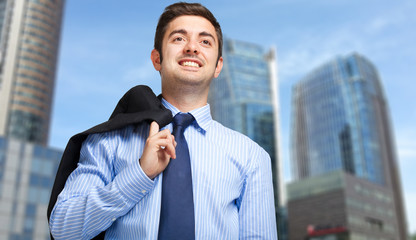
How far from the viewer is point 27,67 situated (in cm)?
10394

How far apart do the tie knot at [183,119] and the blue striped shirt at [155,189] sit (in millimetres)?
49

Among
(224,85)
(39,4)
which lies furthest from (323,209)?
(39,4)

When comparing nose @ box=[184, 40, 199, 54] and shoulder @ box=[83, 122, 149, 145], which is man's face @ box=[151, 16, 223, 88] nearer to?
nose @ box=[184, 40, 199, 54]

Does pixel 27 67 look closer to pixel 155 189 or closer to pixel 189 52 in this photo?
pixel 189 52

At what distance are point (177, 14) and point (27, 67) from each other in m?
111

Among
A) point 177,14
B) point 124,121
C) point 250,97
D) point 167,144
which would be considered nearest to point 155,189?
point 167,144

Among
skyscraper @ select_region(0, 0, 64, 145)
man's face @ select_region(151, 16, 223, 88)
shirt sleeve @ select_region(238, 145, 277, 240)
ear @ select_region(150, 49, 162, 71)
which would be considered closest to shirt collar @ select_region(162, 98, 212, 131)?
man's face @ select_region(151, 16, 223, 88)

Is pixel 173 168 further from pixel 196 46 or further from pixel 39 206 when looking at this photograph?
pixel 39 206

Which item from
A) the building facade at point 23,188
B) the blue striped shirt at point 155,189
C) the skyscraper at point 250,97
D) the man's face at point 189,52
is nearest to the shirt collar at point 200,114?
the blue striped shirt at point 155,189

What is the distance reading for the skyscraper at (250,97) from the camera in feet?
366

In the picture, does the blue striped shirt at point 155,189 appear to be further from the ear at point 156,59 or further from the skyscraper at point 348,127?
the skyscraper at point 348,127

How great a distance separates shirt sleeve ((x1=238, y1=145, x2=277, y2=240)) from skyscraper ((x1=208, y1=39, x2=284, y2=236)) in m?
105

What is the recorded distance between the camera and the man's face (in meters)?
2.37

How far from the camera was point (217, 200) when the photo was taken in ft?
7.02
